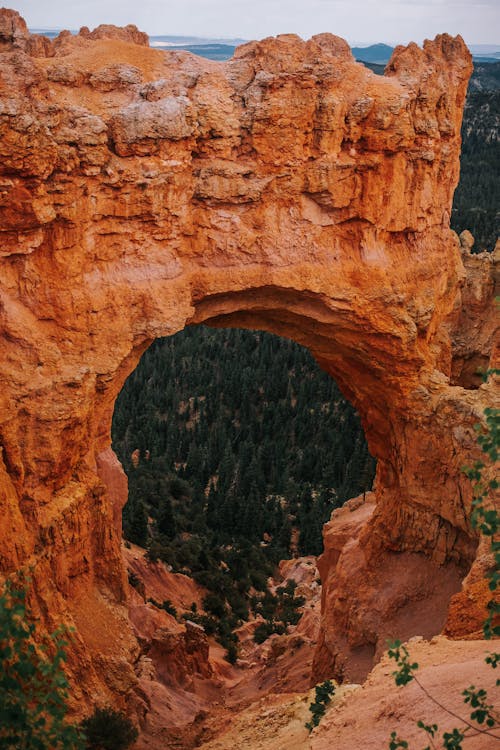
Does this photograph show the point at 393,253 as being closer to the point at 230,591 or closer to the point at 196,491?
the point at 230,591

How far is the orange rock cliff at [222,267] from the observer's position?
11594 mm

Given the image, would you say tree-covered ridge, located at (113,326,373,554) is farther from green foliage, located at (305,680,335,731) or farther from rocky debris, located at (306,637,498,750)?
rocky debris, located at (306,637,498,750)

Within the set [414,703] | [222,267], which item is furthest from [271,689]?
[222,267]

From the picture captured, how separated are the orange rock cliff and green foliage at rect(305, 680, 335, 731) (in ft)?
6.90

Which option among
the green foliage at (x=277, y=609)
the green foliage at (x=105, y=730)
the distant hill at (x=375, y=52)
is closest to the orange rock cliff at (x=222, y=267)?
the green foliage at (x=105, y=730)

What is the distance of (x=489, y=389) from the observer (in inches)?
569

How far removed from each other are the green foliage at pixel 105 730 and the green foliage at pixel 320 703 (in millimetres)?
2682

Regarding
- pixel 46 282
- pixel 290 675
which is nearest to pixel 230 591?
pixel 290 675

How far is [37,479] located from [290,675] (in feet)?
29.5

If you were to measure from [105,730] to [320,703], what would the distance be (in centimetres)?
310

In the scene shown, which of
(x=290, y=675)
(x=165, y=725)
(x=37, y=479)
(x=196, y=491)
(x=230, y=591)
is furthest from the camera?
(x=196, y=491)

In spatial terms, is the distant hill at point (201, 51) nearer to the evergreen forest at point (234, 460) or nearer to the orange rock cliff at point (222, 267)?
the orange rock cliff at point (222, 267)

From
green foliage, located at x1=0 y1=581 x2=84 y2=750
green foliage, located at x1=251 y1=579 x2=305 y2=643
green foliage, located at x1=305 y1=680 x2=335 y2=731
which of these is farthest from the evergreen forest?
green foliage, located at x1=0 y1=581 x2=84 y2=750

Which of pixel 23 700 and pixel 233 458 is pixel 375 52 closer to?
pixel 233 458
